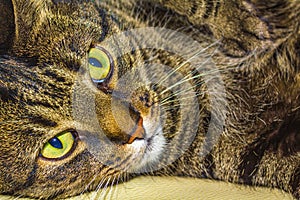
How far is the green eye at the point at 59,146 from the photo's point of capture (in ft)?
4.27

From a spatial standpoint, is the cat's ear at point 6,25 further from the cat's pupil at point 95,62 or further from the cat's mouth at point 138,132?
the cat's mouth at point 138,132

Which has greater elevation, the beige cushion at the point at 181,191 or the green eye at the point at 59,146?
the green eye at the point at 59,146

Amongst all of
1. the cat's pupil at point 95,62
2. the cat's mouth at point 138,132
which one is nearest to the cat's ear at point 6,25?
the cat's pupil at point 95,62

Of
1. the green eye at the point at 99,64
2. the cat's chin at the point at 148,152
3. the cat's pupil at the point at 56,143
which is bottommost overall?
the cat's chin at the point at 148,152

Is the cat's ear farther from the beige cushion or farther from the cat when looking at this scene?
the beige cushion

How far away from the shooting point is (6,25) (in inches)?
54.7

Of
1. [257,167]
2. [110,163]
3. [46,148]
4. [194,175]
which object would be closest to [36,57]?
[46,148]

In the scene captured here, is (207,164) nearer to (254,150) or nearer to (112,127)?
(254,150)

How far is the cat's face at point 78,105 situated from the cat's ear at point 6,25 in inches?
1.5

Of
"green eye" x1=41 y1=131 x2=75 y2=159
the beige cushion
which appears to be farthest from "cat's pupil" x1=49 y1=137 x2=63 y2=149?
the beige cushion

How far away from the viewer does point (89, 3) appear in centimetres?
143

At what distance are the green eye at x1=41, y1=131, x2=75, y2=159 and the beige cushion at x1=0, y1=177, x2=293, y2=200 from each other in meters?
0.14

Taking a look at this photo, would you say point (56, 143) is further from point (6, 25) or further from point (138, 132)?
point (6, 25)

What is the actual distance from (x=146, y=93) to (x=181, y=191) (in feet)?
0.95
